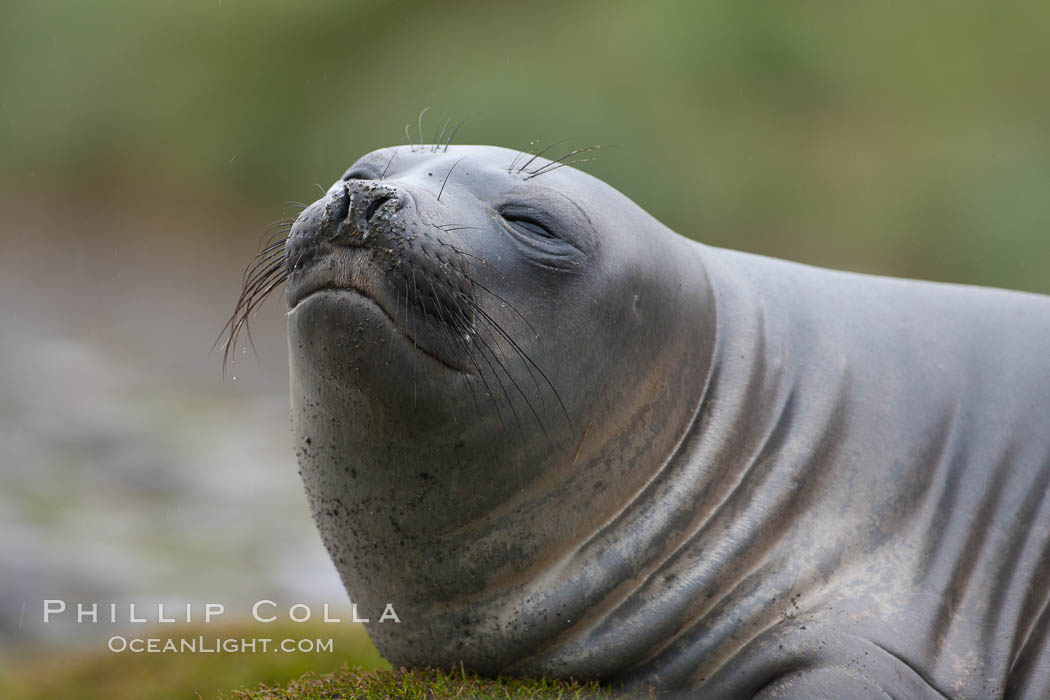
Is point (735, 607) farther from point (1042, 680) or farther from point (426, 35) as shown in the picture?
point (426, 35)

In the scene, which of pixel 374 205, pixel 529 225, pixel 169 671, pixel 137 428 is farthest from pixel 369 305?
pixel 137 428

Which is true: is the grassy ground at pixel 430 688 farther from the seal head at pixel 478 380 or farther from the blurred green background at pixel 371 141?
the blurred green background at pixel 371 141

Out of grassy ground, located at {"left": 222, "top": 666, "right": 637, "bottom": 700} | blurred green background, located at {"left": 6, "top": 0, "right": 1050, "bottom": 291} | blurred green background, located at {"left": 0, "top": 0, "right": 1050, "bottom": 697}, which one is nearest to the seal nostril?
grassy ground, located at {"left": 222, "top": 666, "right": 637, "bottom": 700}

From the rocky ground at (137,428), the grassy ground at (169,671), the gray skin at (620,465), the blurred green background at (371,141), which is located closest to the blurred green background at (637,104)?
the blurred green background at (371,141)

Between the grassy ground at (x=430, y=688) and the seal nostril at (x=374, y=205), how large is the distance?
4.28ft

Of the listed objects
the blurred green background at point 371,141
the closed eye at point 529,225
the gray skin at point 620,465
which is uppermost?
the blurred green background at point 371,141

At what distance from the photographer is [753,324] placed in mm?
3752

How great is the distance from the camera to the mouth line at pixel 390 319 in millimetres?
3170

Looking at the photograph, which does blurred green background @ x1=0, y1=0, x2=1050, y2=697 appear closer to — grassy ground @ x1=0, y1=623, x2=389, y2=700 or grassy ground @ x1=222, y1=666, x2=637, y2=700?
grassy ground @ x1=0, y1=623, x2=389, y2=700

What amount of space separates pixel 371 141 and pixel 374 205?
43.8ft

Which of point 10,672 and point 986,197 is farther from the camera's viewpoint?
point 986,197

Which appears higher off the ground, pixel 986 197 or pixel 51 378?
→ pixel 986 197

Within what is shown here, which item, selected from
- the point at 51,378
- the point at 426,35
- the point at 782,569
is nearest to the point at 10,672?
the point at 782,569

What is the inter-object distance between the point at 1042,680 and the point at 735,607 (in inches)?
34.5
